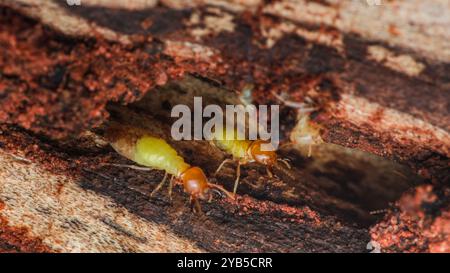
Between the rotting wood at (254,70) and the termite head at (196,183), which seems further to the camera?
the termite head at (196,183)

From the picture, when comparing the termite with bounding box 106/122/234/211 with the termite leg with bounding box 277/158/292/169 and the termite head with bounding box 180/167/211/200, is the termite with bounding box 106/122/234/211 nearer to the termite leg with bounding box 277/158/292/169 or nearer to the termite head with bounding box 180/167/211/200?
the termite head with bounding box 180/167/211/200

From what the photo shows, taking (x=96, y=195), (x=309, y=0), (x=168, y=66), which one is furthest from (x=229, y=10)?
(x=96, y=195)

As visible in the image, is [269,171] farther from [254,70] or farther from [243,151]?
[254,70]

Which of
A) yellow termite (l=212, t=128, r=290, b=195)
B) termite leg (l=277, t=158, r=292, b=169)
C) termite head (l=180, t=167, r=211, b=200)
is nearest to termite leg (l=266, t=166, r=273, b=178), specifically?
yellow termite (l=212, t=128, r=290, b=195)

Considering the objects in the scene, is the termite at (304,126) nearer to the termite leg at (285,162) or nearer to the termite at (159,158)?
the termite leg at (285,162)

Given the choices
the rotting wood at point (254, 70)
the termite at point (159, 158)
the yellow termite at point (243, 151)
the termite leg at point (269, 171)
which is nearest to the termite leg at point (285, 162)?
the yellow termite at point (243, 151)

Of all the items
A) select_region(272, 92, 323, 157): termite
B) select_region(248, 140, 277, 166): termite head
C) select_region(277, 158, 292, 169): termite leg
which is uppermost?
select_region(272, 92, 323, 157): termite

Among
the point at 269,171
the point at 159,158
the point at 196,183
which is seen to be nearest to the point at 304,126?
the point at 269,171
